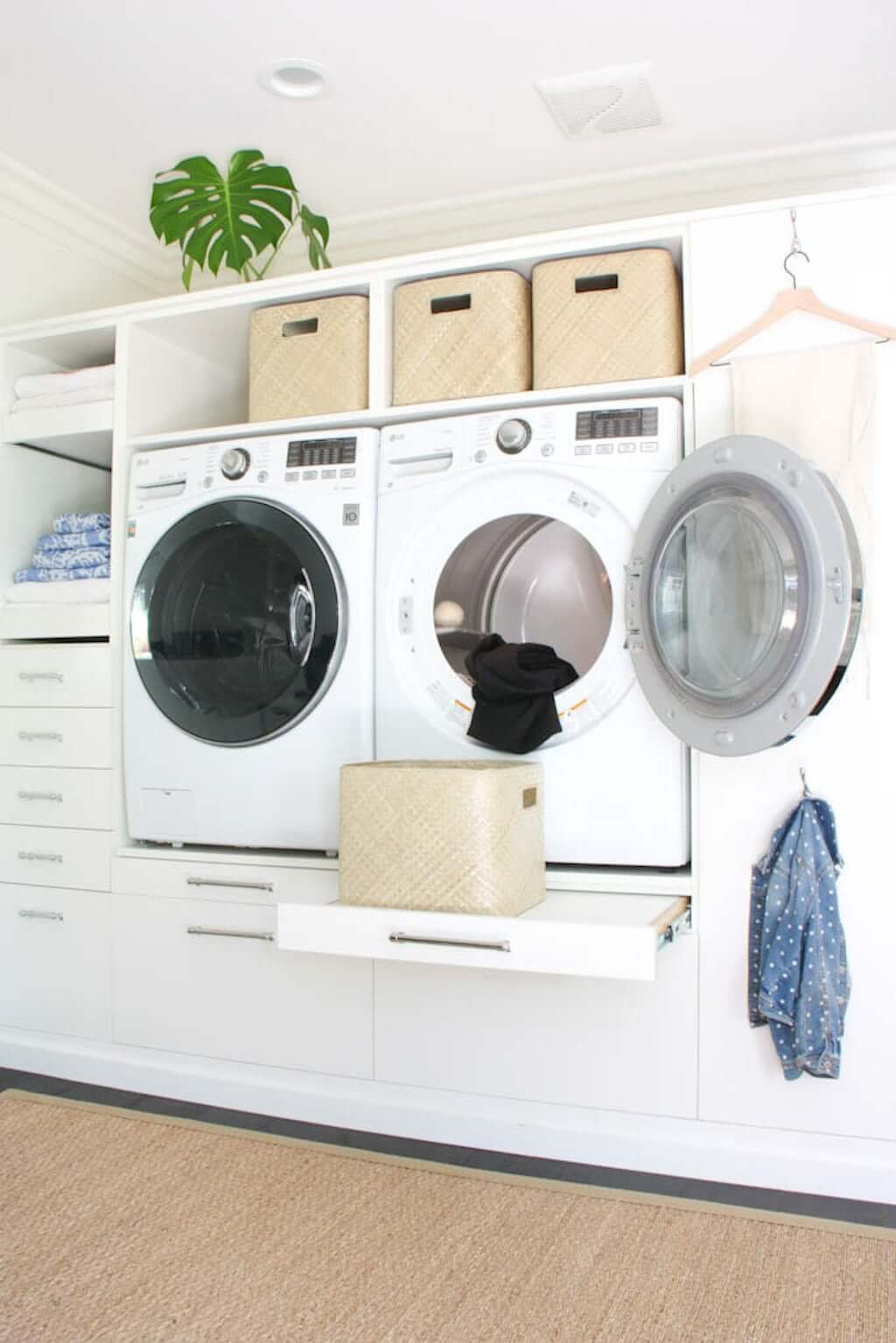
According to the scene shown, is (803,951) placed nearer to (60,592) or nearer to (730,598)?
(730,598)

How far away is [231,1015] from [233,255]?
1.81 metres

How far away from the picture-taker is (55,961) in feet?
8.96

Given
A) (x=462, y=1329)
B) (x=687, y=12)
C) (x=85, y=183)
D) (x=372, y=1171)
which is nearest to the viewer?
(x=462, y=1329)

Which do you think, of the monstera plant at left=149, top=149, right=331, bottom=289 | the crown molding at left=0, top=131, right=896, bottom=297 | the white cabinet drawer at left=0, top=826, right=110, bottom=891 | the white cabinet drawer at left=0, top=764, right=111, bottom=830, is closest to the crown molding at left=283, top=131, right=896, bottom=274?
the crown molding at left=0, top=131, right=896, bottom=297

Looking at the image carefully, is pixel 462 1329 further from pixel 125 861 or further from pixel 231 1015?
pixel 125 861

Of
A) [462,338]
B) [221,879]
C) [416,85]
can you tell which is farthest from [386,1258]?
[416,85]

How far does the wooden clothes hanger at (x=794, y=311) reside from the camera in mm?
2031

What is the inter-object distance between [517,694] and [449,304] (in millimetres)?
887

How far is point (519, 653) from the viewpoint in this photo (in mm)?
2238

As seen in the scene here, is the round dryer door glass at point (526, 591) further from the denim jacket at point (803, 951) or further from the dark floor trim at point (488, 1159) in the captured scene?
the dark floor trim at point (488, 1159)

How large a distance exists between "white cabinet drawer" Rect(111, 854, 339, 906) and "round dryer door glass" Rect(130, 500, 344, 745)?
0.29 m

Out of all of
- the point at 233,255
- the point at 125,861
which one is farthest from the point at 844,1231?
the point at 233,255

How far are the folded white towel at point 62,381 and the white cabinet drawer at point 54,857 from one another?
1092 mm

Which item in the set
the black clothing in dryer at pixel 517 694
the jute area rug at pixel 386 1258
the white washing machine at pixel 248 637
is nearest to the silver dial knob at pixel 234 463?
the white washing machine at pixel 248 637
